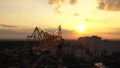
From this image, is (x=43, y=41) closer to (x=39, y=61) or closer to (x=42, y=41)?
(x=42, y=41)

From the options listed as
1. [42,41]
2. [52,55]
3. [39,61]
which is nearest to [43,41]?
[42,41]

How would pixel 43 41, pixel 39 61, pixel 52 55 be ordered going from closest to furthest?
1. pixel 43 41
2. pixel 39 61
3. pixel 52 55

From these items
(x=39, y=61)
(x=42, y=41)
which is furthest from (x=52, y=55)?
(x=42, y=41)

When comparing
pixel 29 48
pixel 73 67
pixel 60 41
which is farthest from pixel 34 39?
pixel 73 67

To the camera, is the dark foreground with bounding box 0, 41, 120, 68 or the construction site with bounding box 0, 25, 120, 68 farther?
the dark foreground with bounding box 0, 41, 120, 68

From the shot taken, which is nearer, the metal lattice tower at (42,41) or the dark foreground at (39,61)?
the metal lattice tower at (42,41)

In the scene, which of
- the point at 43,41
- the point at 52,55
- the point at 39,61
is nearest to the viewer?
the point at 43,41

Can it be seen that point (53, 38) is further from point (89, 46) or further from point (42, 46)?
point (89, 46)

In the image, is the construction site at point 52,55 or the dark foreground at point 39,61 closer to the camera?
the construction site at point 52,55

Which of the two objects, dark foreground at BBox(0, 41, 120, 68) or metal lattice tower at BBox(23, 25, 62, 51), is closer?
metal lattice tower at BBox(23, 25, 62, 51)

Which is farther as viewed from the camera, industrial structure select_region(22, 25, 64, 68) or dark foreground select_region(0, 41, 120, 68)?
dark foreground select_region(0, 41, 120, 68)

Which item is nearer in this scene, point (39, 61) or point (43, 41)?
point (43, 41)
